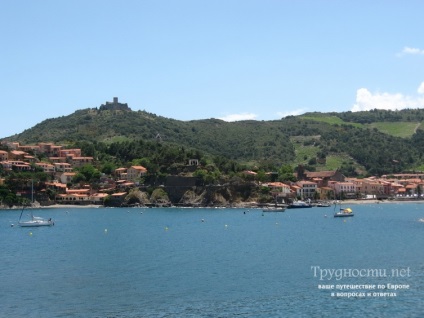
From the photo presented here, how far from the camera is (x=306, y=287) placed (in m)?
33.4

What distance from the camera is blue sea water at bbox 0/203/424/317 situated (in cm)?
2934

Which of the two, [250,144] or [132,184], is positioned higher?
[250,144]

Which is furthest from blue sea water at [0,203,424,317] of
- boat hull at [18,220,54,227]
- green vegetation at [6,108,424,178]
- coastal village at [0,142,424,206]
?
green vegetation at [6,108,424,178]

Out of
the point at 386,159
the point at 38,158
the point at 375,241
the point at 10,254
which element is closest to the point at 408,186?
Answer: the point at 386,159

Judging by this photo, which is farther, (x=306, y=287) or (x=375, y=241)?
(x=375, y=241)

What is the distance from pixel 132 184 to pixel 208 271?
86.1 metres

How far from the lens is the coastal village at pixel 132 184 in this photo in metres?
121

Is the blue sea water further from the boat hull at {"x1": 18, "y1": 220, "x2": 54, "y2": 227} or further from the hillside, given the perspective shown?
the hillside

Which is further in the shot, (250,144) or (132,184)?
(250,144)

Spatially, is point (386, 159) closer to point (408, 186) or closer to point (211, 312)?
point (408, 186)

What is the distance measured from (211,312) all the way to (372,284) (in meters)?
10.2

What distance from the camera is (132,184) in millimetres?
123938

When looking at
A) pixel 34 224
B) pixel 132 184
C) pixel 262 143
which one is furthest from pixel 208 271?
pixel 262 143

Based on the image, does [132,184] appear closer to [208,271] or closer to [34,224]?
[34,224]
